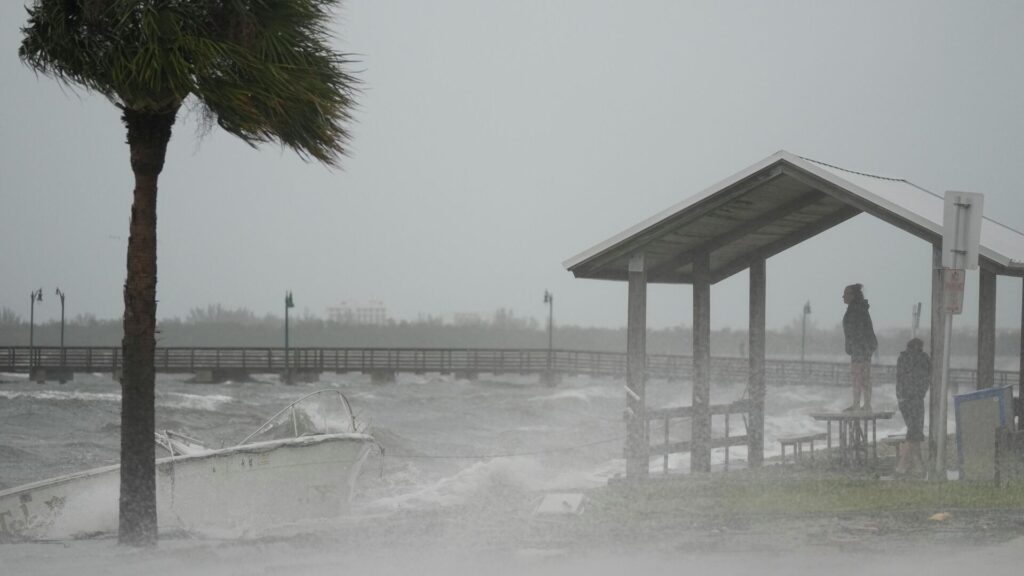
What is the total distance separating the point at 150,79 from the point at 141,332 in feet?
7.20

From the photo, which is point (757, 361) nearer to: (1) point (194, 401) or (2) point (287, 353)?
(1) point (194, 401)

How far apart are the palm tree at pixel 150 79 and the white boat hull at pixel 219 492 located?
3.20 m

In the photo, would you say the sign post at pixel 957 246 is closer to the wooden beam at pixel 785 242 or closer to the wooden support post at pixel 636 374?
the wooden beam at pixel 785 242

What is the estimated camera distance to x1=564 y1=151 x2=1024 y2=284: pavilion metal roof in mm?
12000

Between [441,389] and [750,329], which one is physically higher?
[750,329]

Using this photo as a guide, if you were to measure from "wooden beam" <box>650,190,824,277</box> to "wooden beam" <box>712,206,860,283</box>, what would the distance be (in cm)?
72

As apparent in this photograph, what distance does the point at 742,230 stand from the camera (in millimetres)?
14281

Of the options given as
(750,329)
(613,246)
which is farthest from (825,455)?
(613,246)

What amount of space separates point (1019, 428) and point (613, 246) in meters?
5.34

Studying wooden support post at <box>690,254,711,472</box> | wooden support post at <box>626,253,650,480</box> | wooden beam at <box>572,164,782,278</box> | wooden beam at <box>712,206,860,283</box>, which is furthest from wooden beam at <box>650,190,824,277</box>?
wooden support post at <box>626,253,650,480</box>

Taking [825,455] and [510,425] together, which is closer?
[825,455]

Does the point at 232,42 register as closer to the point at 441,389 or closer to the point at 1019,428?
the point at 1019,428

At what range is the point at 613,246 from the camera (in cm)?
1338

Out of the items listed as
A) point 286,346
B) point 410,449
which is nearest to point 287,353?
point 286,346
